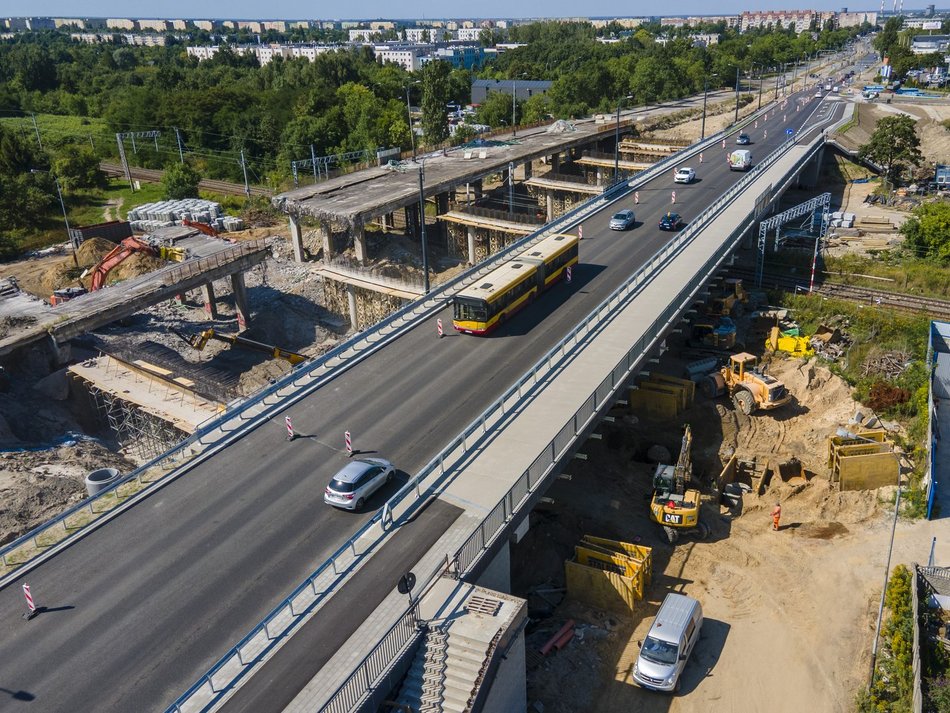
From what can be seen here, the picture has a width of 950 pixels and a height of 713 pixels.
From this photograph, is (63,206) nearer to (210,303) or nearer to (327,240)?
(210,303)

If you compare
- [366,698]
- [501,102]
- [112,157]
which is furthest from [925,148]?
[112,157]

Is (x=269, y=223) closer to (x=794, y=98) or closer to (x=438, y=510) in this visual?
(x=438, y=510)

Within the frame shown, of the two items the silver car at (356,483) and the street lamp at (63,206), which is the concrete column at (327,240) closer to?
the street lamp at (63,206)

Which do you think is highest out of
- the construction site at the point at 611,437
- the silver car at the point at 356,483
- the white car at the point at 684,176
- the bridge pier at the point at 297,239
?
the white car at the point at 684,176

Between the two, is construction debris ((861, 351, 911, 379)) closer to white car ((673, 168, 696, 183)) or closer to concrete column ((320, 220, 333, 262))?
white car ((673, 168, 696, 183))

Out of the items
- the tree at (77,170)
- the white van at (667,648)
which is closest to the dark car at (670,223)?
the white van at (667,648)

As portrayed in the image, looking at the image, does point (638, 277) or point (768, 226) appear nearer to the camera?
point (638, 277)

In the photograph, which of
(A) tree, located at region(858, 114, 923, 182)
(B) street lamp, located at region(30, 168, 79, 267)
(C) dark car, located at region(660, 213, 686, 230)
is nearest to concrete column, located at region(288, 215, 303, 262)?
(B) street lamp, located at region(30, 168, 79, 267)
